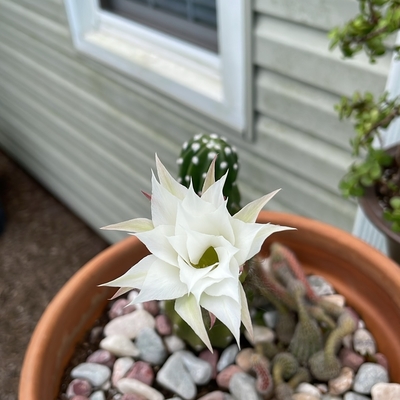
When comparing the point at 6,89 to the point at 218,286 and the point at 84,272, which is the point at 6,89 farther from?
the point at 218,286

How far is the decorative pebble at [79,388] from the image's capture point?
2.19 ft

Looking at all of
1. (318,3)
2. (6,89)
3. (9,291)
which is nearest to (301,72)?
(318,3)

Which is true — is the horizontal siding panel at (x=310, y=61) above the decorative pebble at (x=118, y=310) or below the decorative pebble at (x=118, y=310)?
above

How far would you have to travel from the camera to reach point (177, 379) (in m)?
0.67

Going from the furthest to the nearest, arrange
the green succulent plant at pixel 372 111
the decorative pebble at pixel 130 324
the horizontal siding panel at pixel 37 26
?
1. the horizontal siding panel at pixel 37 26
2. the decorative pebble at pixel 130 324
3. the green succulent plant at pixel 372 111

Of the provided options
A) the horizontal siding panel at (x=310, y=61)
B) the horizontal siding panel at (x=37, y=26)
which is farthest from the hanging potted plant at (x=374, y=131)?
the horizontal siding panel at (x=37, y=26)

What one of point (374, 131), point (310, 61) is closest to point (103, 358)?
point (374, 131)

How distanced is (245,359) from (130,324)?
7.7 inches

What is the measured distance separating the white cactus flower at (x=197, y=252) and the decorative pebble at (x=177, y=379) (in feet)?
0.90

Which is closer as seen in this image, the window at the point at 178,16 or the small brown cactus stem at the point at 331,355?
the small brown cactus stem at the point at 331,355

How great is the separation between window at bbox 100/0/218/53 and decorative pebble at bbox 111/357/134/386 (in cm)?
78

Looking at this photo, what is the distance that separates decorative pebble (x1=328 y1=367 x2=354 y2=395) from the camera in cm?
64

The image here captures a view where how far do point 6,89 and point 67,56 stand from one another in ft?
2.76

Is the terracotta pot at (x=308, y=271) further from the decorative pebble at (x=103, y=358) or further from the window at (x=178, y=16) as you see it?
the window at (x=178, y=16)
